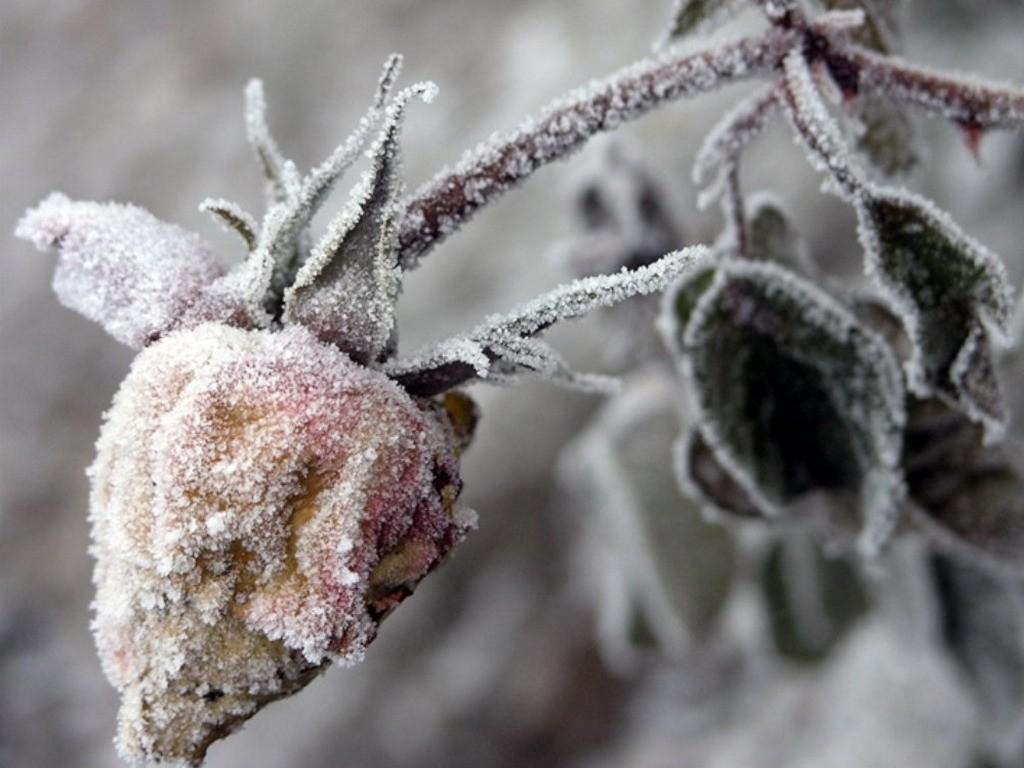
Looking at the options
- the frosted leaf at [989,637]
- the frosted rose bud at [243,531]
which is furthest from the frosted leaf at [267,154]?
the frosted leaf at [989,637]

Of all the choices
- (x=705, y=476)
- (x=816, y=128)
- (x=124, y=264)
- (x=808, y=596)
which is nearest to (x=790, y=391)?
(x=705, y=476)

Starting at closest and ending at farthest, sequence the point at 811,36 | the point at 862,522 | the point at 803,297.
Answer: the point at 811,36, the point at 803,297, the point at 862,522

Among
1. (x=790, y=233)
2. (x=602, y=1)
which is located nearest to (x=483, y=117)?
(x=602, y=1)

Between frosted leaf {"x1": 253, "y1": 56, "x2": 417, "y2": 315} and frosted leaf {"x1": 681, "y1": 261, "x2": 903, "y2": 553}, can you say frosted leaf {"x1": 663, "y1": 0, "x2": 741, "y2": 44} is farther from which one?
frosted leaf {"x1": 253, "y1": 56, "x2": 417, "y2": 315}

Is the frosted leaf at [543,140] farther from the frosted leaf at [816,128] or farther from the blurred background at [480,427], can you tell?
the blurred background at [480,427]

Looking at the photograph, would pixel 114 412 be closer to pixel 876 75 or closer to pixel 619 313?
pixel 876 75

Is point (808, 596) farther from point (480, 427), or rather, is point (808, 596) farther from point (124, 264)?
point (124, 264)
